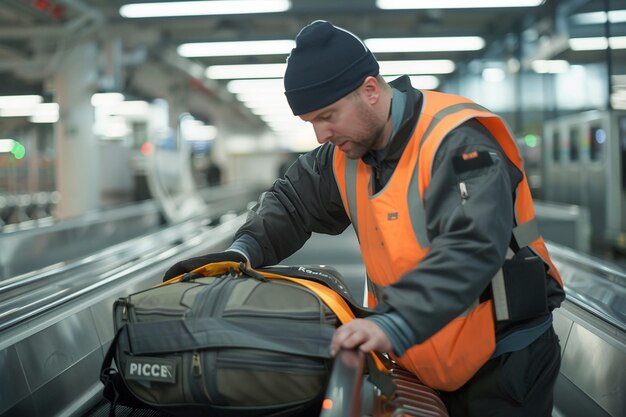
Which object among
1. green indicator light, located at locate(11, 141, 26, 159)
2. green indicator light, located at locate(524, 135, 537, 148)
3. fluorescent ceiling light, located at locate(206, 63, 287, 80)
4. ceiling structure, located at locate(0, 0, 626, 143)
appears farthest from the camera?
green indicator light, located at locate(11, 141, 26, 159)

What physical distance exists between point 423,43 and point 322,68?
38.9 ft

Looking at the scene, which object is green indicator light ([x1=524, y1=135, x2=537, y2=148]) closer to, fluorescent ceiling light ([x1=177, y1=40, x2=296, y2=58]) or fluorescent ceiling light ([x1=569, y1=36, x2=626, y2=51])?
fluorescent ceiling light ([x1=569, y1=36, x2=626, y2=51])

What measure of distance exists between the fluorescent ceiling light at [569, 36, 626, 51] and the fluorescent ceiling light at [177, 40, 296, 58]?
16.4 ft

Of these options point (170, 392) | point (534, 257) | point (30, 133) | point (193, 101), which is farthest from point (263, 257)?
point (193, 101)

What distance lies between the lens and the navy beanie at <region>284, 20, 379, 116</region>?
151cm

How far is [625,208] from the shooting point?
9.69m

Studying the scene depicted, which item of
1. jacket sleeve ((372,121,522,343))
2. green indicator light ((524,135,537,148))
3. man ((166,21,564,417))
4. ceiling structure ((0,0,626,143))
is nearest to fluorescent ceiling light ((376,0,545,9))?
ceiling structure ((0,0,626,143))

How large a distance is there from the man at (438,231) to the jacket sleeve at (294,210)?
0.46 ft

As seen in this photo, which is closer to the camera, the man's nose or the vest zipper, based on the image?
the vest zipper

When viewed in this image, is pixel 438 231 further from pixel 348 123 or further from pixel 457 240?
pixel 348 123

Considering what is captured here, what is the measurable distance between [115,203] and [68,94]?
5288mm

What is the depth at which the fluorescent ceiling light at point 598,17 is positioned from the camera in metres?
9.53

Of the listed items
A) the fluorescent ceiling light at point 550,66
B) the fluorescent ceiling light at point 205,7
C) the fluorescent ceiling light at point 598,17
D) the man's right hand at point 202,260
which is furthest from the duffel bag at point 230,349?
the fluorescent ceiling light at point 550,66

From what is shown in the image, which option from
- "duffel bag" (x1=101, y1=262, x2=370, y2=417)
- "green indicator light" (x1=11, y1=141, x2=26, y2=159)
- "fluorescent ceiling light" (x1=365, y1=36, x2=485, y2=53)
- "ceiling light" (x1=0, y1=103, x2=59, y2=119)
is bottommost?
"duffel bag" (x1=101, y1=262, x2=370, y2=417)
